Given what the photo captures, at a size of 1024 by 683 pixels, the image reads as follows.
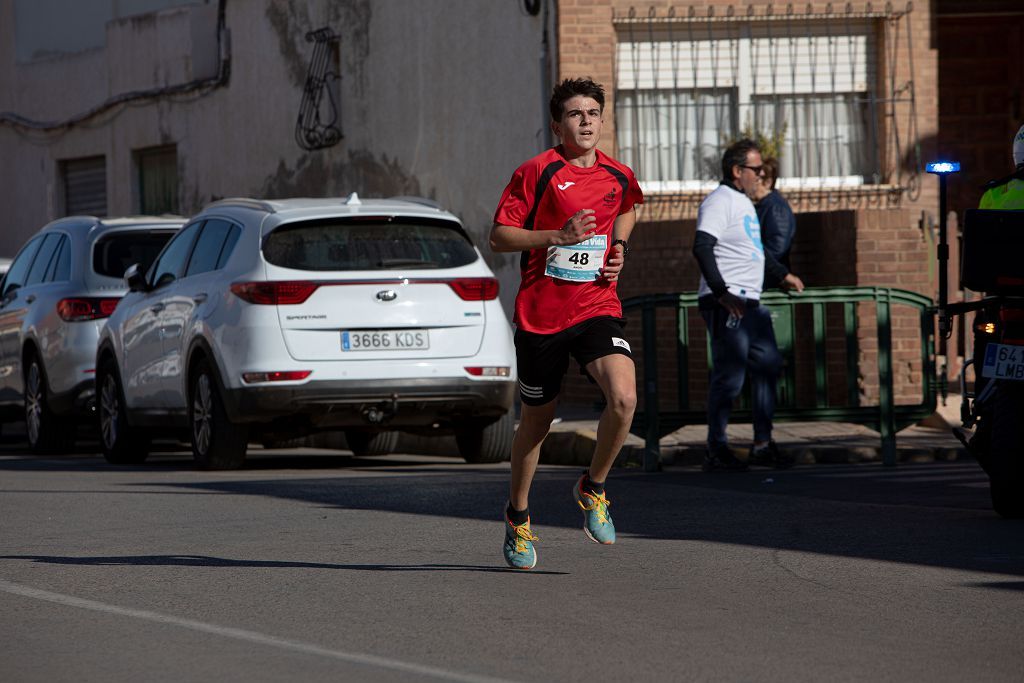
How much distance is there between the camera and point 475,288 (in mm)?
12539

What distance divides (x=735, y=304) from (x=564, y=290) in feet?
14.1

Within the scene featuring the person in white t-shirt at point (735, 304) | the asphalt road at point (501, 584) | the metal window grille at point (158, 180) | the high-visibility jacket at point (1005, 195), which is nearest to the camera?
the asphalt road at point (501, 584)

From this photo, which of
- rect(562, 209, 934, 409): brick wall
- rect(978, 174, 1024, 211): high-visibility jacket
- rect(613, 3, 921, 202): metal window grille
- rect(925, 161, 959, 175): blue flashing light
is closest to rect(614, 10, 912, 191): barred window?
rect(613, 3, 921, 202): metal window grille

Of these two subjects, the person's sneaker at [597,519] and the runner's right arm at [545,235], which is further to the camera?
the person's sneaker at [597,519]

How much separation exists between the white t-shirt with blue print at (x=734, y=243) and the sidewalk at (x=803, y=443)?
1.35m

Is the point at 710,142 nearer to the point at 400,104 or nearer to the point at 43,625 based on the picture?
the point at 400,104

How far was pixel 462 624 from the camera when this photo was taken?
6.61m

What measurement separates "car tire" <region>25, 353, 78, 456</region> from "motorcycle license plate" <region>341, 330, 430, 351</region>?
4.01 m

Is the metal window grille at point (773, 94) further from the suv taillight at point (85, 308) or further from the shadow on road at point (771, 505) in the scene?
the shadow on road at point (771, 505)

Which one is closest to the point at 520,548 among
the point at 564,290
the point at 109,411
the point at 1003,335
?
the point at 564,290

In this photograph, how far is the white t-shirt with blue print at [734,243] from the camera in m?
12.0

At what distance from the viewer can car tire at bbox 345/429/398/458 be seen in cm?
1480

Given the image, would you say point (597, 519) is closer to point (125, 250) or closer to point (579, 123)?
point (579, 123)

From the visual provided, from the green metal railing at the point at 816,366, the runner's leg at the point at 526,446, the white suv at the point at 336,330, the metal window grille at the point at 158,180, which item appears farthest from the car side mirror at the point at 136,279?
the metal window grille at the point at 158,180
